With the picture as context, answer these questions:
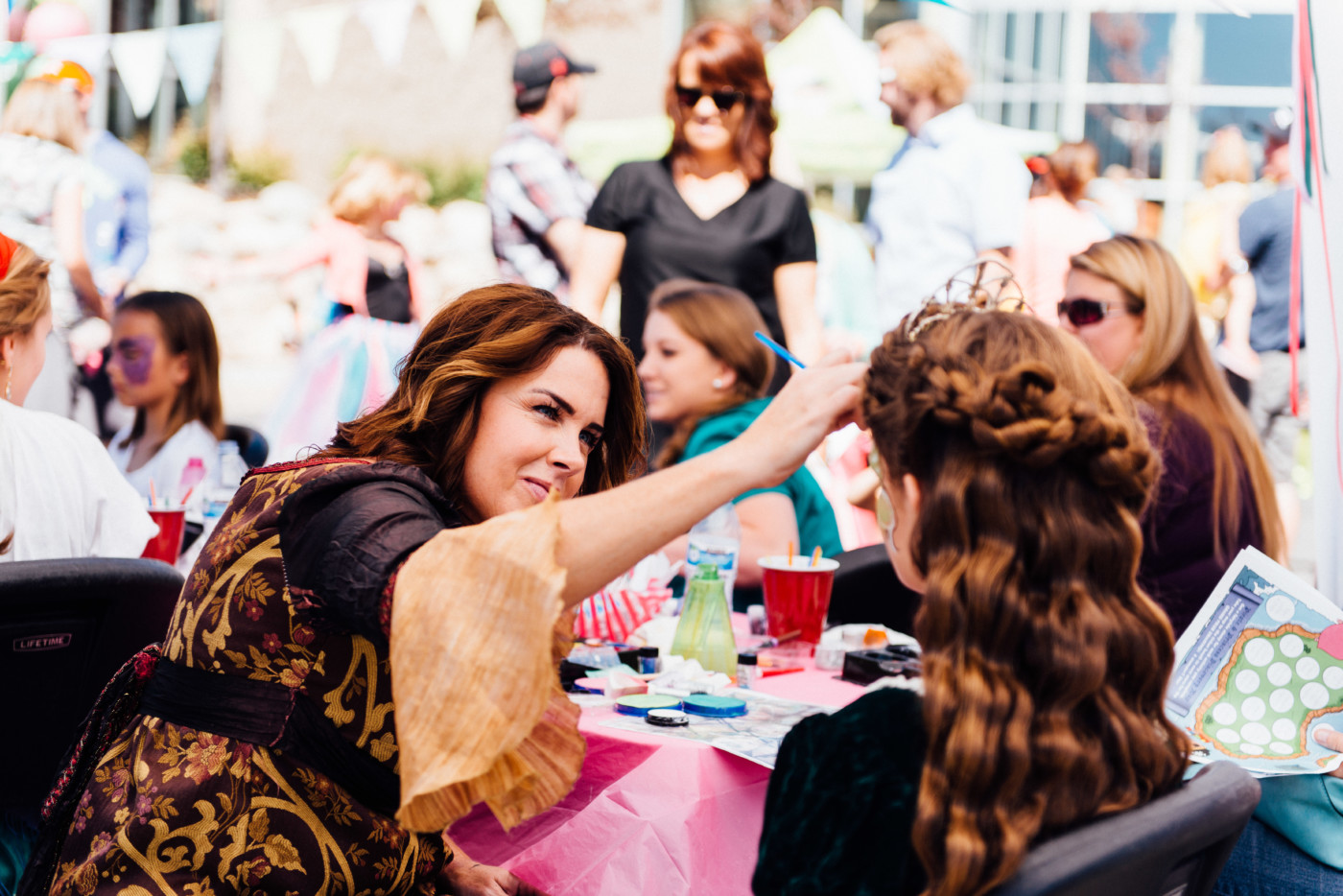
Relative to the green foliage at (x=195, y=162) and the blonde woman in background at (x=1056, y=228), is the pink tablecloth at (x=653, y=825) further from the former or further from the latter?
the green foliage at (x=195, y=162)

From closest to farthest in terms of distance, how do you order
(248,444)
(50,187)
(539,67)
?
1. (248,444)
2. (50,187)
3. (539,67)

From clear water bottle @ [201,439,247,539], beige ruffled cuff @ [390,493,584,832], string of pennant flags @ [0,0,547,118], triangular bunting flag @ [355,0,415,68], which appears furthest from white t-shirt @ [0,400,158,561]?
triangular bunting flag @ [355,0,415,68]

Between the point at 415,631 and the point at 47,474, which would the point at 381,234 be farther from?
the point at 415,631

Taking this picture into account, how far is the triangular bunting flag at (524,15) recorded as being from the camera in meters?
9.40

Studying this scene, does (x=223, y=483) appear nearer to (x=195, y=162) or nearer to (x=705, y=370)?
(x=705, y=370)

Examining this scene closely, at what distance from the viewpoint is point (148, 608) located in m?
2.03

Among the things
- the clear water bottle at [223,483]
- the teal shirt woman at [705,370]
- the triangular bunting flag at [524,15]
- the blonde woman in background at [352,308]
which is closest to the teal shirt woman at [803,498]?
the teal shirt woman at [705,370]

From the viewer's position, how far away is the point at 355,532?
123 centimetres

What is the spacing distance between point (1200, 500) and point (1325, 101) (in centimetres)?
96

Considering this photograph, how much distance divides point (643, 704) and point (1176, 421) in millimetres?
1577

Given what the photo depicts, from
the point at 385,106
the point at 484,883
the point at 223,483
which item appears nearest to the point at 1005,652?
the point at 484,883

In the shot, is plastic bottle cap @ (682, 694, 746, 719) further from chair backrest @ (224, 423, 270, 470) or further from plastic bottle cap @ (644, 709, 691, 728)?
chair backrest @ (224, 423, 270, 470)

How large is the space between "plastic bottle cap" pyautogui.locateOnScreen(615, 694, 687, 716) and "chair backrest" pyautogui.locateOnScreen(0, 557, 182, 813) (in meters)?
0.81

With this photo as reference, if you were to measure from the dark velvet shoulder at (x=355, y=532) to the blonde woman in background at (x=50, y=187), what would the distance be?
13.9 ft
